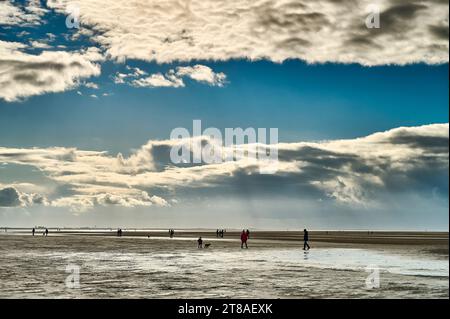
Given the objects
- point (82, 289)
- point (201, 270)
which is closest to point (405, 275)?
point (201, 270)

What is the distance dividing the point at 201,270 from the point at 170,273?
2.25m

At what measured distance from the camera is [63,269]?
95.8 feet

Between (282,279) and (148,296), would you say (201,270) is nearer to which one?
(282,279)

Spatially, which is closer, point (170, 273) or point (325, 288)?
point (325, 288)

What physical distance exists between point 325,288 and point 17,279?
14.7 metres

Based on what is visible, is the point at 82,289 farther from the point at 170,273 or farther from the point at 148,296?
the point at 170,273

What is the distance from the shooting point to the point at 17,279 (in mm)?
24375

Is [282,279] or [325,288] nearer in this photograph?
[325,288]

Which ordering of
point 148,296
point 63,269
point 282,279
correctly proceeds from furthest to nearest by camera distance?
point 63,269
point 282,279
point 148,296
